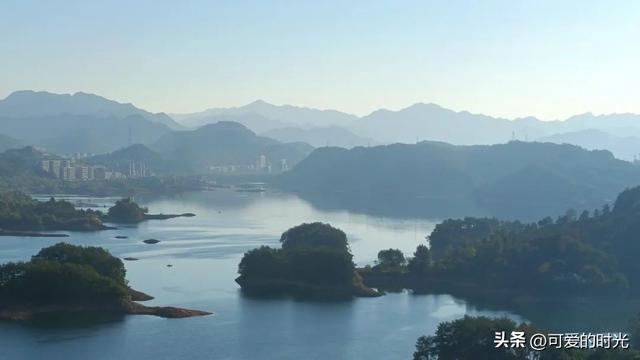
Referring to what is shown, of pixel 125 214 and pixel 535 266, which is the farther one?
pixel 125 214

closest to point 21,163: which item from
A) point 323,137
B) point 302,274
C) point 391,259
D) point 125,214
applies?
point 125,214

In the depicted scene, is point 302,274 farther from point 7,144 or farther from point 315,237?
point 7,144

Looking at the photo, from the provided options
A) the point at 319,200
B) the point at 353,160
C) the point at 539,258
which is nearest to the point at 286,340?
the point at 539,258

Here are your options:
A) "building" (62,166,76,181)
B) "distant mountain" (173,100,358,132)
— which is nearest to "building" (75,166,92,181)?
"building" (62,166,76,181)

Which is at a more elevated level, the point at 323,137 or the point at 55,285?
the point at 323,137

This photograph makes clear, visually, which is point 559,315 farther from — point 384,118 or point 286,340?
point 384,118
